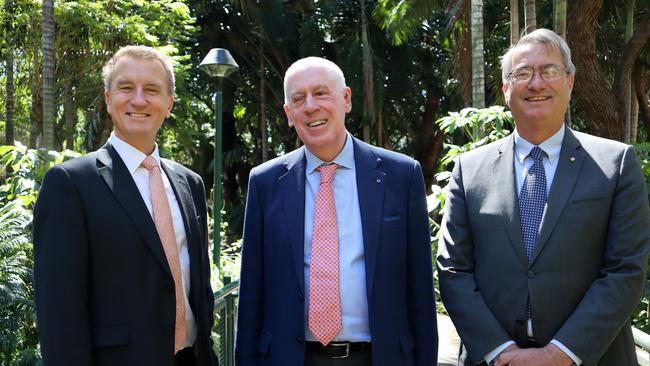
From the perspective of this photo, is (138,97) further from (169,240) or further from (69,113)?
(69,113)

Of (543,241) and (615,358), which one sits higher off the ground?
(543,241)

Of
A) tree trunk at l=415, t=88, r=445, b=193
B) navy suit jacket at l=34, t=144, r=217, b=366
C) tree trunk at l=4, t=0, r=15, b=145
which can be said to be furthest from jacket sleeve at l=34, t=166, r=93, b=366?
tree trunk at l=415, t=88, r=445, b=193

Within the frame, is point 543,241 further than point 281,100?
No

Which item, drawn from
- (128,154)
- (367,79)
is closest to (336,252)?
(128,154)

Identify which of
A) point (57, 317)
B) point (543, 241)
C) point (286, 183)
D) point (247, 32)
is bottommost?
point (57, 317)

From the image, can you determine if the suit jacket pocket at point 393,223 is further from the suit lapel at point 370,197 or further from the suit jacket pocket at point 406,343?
the suit jacket pocket at point 406,343

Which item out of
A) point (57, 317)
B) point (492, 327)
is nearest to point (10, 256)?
point (57, 317)

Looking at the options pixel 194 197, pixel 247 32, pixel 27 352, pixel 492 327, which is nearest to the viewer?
pixel 492 327

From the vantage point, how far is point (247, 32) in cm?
2511

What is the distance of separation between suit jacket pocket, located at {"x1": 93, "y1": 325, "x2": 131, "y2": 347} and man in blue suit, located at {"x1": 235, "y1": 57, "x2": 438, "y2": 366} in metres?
0.56

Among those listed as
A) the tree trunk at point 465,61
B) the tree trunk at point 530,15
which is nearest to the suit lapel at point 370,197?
the tree trunk at point 530,15

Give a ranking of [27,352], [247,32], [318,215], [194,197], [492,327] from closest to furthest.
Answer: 1. [492,327]
2. [318,215]
3. [194,197]
4. [27,352]
5. [247,32]

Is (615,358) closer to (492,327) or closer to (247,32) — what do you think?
(492,327)

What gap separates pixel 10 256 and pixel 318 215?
4.12m
